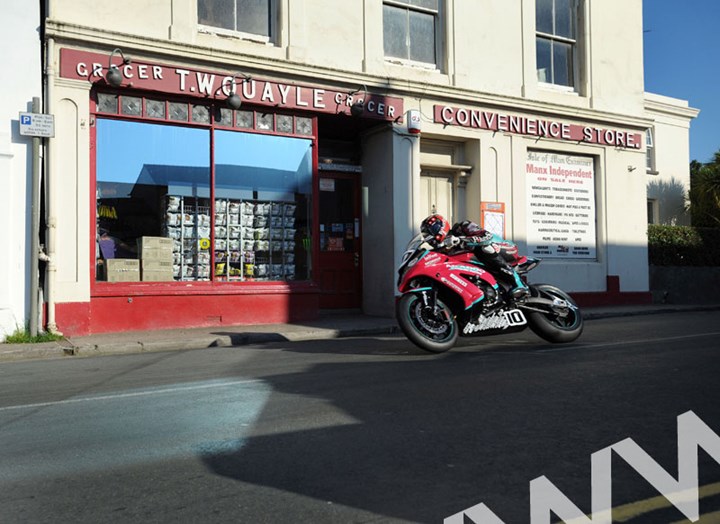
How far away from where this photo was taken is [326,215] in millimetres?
14109

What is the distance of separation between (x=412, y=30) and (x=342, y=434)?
446 inches

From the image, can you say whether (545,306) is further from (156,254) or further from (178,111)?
(178,111)

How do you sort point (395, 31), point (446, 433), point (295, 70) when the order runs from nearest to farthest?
point (446, 433)
point (295, 70)
point (395, 31)

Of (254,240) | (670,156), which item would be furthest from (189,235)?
(670,156)

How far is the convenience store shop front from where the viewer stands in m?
11.2

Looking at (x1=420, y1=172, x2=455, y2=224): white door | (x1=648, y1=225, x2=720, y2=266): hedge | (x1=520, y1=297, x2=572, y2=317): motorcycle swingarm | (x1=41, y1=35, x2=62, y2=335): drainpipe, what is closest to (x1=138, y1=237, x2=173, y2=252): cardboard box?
(x1=41, y1=35, x2=62, y2=335): drainpipe

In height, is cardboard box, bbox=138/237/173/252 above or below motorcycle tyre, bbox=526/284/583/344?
above

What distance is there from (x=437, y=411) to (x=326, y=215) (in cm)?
920

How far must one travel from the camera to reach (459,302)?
8.55 metres

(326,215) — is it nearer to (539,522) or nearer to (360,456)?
(360,456)

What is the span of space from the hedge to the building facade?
2587 mm

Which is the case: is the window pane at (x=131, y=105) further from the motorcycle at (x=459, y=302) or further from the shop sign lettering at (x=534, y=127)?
the shop sign lettering at (x=534, y=127)

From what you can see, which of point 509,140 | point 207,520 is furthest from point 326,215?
point 207,520

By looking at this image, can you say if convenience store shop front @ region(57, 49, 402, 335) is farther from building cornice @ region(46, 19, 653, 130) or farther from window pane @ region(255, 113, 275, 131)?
building cornice @ region(46, 19, 653, 130)
